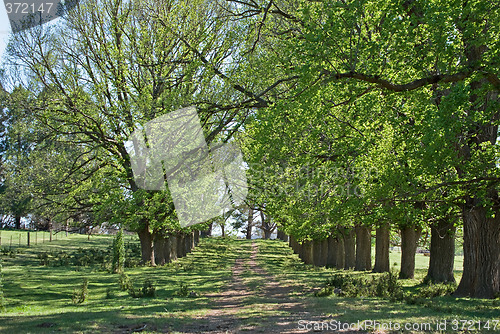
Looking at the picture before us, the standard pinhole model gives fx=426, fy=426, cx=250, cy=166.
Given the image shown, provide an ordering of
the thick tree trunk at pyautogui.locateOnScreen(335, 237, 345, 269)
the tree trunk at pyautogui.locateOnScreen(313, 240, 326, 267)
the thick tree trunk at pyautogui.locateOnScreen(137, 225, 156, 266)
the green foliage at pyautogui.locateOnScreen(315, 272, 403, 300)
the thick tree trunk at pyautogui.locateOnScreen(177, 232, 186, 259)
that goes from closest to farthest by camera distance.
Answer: the green foliage at pyautogui.locateOnScreen(315, 272, 403, 300), the thick tree trunk at pyautogui.locateOnScreen(137, 225, 156, 266), the thick tree trunk at pyautogui.locateOnScreen(335, 237, 345, 269), the tree trunk at pyautogui.locateOnScreen(313, 240, 326, 267), the thick tree trunk at pyautogui.locateOnScreen(177, 232, 186, 259)

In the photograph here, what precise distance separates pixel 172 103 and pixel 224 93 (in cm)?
230

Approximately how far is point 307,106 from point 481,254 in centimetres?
693

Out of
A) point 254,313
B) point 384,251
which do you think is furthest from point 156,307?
point 384,251

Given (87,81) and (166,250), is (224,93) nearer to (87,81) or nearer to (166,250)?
(87,81)

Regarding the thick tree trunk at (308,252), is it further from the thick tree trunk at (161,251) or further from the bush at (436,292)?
the bush at (436,292)

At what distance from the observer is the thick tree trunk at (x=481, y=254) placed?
1259 centimetres

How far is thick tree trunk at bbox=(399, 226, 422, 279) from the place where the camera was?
20641mm

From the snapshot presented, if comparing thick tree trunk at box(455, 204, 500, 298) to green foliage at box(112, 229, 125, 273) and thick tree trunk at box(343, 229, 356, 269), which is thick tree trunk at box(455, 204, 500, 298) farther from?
green foliage at box(112, 229, 125, 273)

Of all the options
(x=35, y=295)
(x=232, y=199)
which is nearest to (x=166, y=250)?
(x=232, y=199)

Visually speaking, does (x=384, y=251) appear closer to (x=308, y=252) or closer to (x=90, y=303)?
(x=308, y=252)

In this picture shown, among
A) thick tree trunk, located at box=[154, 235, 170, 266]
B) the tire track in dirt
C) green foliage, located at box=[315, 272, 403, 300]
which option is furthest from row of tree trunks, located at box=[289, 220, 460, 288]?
thick tree trunk, located at box=[154, 235, 170, 266]

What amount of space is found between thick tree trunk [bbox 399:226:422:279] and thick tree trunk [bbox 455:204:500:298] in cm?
744

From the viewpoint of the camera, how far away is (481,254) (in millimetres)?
12727

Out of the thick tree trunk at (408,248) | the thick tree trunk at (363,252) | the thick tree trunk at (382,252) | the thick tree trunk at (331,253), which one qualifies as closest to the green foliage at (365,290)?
the thick tree trunk at (408,248)
